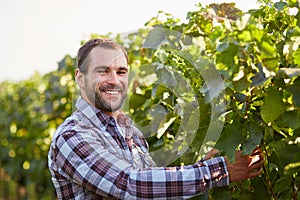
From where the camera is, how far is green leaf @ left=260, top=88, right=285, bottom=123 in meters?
2.07

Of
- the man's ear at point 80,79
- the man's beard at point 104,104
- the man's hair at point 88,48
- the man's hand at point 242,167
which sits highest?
the man's hair at point 88,48

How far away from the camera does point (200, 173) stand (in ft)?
7.12

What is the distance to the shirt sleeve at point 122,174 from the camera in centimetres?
218

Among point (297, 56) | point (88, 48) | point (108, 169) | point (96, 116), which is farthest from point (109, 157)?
point (297, 56)

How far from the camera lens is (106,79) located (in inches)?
102

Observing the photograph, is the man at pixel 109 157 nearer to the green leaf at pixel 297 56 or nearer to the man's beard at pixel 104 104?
the man's beard at pixel 104 104

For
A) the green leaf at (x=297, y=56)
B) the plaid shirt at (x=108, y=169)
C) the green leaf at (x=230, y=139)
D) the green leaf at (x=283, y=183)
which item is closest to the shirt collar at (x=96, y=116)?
the plaid shirt at (x=108, y=169)

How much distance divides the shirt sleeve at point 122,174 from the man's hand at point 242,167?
2cm

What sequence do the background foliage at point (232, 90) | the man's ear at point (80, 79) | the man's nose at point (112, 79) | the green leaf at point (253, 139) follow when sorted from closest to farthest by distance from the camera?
the background foliage at point (232, 90)
the green leaf at point (253, 139)
the man's nose at point (112, 79)
the man's ear at point (80, 79)

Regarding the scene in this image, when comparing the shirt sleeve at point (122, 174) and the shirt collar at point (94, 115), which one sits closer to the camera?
the shirt sleeve at point (122, 174)

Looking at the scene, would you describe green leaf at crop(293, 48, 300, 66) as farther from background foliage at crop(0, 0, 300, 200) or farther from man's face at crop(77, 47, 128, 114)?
man's face at crop(77, 47, 128, 114)

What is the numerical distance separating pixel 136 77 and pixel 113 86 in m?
1.63

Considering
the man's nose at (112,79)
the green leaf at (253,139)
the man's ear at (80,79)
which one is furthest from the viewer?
the man's ear at (80,79)

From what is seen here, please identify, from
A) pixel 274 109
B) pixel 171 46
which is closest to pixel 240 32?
pixel 274 109
